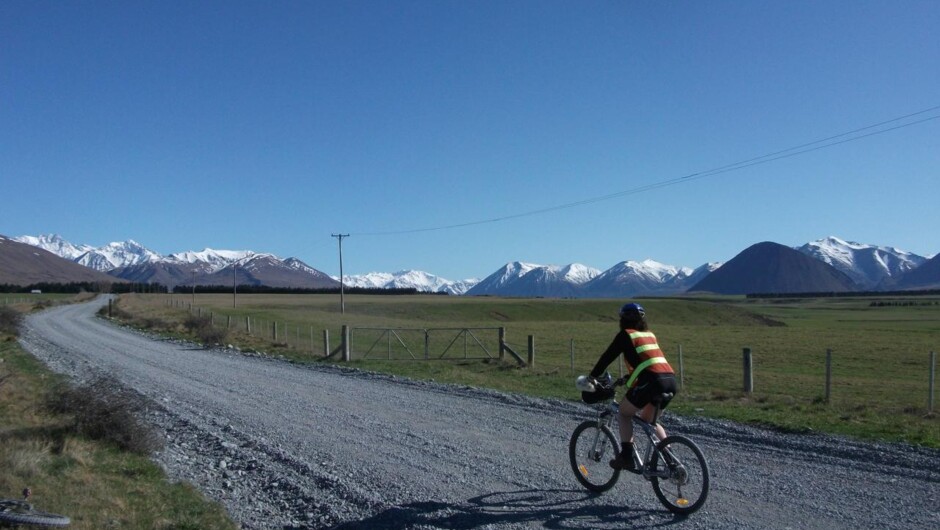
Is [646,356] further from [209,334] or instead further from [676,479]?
[209,334]

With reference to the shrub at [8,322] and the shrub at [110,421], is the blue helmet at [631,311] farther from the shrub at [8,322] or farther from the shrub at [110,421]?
the shrub at [8,322]

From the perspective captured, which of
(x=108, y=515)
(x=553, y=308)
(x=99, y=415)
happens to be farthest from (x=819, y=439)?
(x=553, y=308)

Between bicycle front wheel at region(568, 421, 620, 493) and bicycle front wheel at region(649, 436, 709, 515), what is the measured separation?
2.02 feet

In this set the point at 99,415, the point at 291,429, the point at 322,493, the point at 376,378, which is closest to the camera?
the point at 322,493

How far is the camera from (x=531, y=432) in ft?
40.9

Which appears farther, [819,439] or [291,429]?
[291,429]

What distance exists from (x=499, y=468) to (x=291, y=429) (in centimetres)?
467

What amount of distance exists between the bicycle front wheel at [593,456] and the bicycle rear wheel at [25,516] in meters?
5.30

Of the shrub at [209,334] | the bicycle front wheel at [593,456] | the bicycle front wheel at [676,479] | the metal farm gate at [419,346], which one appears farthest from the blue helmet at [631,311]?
the shrub at [209,334]

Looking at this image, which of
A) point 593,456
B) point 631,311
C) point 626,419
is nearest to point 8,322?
point 593,456

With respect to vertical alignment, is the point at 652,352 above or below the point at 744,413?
above

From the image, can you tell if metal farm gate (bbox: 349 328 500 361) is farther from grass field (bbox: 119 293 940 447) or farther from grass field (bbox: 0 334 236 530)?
grass field (bbox: 0 334 236 530)

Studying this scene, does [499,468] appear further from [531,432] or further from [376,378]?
[376,378]

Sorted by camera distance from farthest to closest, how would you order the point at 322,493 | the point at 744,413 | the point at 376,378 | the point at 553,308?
the point at 553,308 → the point at 376,378 → the point at 744,413 → the point at 322,493
